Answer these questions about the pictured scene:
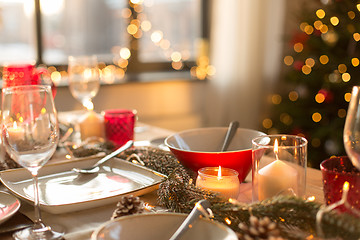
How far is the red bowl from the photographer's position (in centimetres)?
91

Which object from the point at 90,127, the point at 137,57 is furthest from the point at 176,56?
the point at 90,127

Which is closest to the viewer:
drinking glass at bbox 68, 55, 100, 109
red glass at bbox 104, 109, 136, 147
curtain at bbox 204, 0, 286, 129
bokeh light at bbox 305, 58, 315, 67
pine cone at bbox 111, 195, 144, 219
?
pine cone at bbox 111, 195, 144, 219

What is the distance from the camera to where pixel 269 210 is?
66 centimetres

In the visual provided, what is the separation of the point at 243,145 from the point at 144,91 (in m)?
1.99

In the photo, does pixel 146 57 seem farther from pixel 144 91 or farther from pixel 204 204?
pixel 204 204

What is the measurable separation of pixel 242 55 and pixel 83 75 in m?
1.83

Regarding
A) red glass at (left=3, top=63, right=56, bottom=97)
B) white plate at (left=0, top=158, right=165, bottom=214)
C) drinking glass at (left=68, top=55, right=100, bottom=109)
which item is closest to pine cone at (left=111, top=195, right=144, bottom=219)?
white plate at (left=0, top=158, right=165, bottom=214)

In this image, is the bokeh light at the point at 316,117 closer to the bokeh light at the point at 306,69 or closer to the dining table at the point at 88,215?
the bokeh light at the point at 306,69

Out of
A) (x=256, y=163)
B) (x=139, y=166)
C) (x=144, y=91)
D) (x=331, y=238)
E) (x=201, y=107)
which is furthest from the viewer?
(x=201, y=107)

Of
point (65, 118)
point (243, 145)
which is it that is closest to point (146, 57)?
point (65, 118)

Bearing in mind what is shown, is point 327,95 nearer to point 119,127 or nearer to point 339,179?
point 119,127

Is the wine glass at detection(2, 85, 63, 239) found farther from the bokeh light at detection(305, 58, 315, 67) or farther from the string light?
the bokeh light at detection(305, 58, 315, 67)

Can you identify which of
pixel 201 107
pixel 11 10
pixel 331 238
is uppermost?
pixel 11 10

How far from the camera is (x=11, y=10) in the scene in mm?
2699
